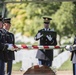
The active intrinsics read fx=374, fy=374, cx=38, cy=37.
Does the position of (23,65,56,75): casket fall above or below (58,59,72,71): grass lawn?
above

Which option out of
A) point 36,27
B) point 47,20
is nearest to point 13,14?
point 36,27

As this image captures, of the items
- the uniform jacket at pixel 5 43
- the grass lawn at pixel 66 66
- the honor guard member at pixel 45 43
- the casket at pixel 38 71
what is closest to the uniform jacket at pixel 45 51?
the honor guard member at pixel 45 43

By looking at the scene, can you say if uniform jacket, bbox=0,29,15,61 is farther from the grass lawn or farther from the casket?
the grass lawn

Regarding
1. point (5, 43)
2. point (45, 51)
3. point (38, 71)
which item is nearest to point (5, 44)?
point (5, 43)

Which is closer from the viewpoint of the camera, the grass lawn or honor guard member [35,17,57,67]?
honor guard member [35,17,57,67]

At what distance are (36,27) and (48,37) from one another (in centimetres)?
1336

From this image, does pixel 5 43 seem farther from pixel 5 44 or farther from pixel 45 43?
pixel 45 43

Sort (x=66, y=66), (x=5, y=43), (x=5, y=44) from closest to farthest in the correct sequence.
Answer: (x=5, y=44), (x=5, y=43), (x=66, y=66)

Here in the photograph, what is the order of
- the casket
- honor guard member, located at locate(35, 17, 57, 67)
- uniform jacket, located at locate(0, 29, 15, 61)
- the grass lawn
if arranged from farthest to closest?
1. the grass lawn
2. honor guard member, located at locate(35, 17, 57, 67)
3. uniform jacket, located at locate(0, 29, 15, 61)
4. the casket

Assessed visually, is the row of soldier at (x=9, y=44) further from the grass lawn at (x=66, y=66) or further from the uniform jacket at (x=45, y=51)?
the grass lawn at (x=66, y=66)

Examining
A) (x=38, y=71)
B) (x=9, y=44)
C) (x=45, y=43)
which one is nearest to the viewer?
(x=38, y=71)

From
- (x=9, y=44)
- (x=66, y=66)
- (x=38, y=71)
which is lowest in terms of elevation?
(x=66, y=66)

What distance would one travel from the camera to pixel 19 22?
88.1 feet

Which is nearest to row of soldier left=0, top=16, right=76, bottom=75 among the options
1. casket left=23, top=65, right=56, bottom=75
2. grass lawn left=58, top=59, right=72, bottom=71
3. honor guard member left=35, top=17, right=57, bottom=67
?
honor guard member left=35, top=17, right=57, bottom=67
